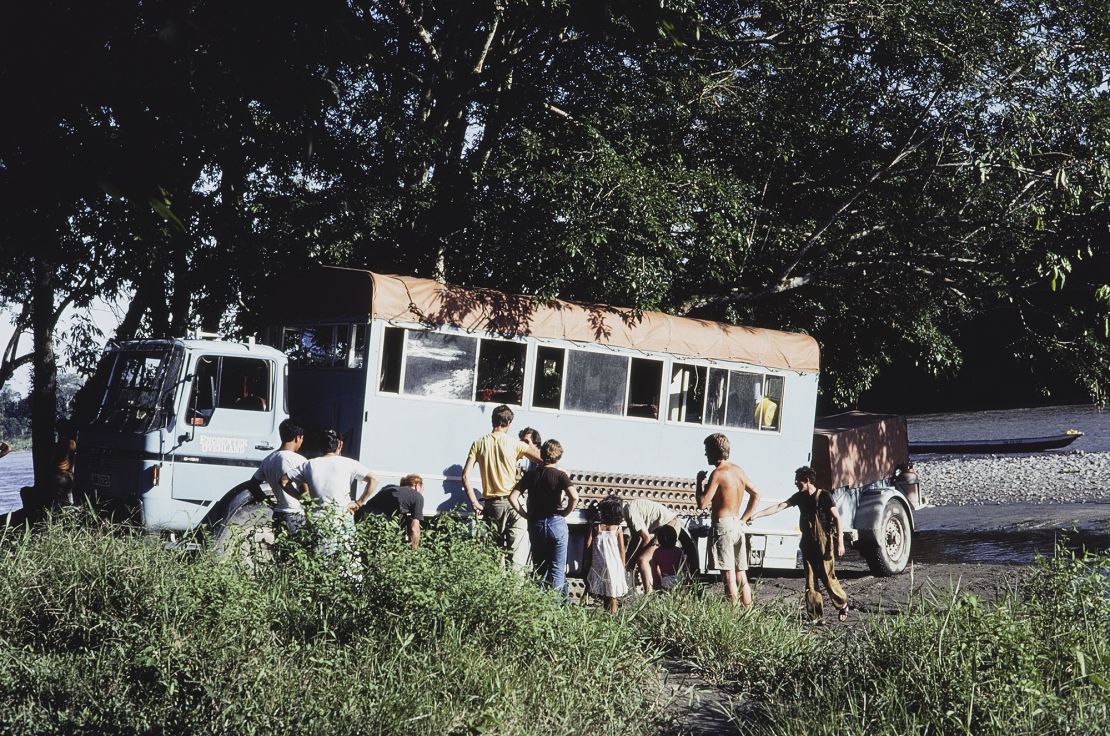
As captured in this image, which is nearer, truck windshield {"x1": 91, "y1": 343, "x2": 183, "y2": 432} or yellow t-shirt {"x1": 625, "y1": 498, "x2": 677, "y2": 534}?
truck windshield {"x1": 91, "y1": 343, "x2": 183, "y2": 432}

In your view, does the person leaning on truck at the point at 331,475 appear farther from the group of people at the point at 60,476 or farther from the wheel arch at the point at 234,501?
the group of people at the point at 60,476

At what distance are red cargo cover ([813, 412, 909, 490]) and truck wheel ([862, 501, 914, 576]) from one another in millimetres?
591

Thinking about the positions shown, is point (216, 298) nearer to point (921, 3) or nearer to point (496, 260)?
point (496, 260)

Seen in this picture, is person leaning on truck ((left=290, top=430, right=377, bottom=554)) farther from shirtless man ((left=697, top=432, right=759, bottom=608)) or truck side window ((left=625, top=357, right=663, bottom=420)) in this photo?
truck side window ((left=625, top=357, right=663, bottom=420))

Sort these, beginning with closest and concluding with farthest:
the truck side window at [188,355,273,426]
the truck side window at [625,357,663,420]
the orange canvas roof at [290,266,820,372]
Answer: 1. the truck side window at [188,355,273,426]
2. the orange canvas roof at [290,266,820,372]
3. the truck side window at [625,357,663,420]

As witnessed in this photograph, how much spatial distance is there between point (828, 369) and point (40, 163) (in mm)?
18732

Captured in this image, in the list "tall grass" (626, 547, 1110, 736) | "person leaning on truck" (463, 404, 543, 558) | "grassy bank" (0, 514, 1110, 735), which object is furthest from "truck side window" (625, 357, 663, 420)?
"tall grass" (626, 547, 1110, 736)

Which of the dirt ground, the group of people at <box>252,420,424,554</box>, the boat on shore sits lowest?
the dirt ground

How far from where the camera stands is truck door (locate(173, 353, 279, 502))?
34.3 feet

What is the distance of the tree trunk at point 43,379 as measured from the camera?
16.8 metres

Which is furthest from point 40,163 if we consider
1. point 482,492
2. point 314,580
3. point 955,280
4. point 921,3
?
point 955,280

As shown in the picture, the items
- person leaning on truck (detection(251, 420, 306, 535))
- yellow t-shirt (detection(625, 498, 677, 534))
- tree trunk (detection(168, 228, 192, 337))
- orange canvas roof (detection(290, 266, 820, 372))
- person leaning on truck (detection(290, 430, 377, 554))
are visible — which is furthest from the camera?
tree trunk (detection(168, 228, 192, 337))

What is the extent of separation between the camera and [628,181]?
46.1ft

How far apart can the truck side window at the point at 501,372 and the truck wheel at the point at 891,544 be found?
542 centimetres
